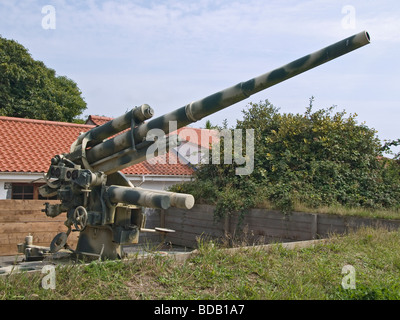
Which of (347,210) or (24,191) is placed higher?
(24,191)

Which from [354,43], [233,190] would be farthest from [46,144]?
[354,43]

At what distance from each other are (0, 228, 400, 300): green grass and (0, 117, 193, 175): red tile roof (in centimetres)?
937

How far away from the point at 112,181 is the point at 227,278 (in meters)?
2.89

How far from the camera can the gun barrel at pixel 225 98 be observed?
17.4 feet

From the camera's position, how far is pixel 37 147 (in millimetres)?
15734

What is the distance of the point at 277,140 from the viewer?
13656 mm

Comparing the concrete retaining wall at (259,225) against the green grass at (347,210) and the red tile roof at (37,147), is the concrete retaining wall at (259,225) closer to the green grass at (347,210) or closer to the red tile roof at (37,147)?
the green grass at (347,210)

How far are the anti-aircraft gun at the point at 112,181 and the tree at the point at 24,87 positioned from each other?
19.3 metres

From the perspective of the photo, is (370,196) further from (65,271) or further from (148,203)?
(65,271)

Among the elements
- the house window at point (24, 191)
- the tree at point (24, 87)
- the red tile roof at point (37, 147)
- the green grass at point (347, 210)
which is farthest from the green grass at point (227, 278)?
the tree at point (24, 87)

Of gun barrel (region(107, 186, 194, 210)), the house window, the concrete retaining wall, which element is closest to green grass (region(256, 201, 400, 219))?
the concrete retaining wall

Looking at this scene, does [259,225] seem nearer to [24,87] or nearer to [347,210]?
[347,210]

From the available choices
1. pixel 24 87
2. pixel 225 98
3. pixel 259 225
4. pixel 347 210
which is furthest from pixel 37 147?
pixel 225 98

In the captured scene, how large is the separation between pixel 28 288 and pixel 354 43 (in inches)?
176
